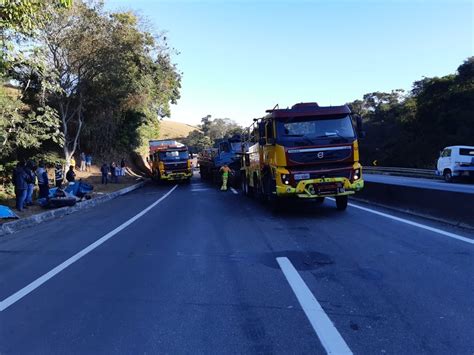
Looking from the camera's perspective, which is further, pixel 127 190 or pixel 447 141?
pixel 447 141

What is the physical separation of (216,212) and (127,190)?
1479 cm

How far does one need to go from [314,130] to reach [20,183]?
30.9ft

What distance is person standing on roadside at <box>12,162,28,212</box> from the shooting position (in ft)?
46.5

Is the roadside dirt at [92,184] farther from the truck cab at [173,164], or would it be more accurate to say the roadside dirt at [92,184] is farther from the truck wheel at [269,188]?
the truck wheel at [269,188]

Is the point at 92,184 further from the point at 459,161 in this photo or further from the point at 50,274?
the point at 50,274

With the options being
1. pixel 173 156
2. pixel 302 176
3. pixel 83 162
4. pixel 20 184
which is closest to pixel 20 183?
pixel 20 184

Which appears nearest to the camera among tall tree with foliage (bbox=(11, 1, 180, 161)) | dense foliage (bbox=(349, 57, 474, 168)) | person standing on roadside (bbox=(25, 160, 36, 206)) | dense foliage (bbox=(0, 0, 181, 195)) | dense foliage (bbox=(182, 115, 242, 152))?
person standing on roadside (bbox=(25, 160, 36, 206))

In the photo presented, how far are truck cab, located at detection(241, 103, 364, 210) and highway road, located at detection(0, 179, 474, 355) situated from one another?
1.67 m

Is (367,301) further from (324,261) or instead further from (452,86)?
(452,86)

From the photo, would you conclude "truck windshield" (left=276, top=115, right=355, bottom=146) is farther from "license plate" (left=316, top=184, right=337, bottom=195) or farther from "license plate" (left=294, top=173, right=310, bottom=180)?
"license plate" (left=316, top=184, right=337, bottom=195)

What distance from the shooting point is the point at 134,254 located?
7.92m

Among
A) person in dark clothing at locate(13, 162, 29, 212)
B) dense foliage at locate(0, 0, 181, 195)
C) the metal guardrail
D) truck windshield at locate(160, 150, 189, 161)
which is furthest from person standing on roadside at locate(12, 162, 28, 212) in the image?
the metal guardrail

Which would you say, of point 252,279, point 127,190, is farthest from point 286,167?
point 127,190

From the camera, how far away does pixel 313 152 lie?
38.4 feet
